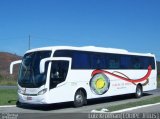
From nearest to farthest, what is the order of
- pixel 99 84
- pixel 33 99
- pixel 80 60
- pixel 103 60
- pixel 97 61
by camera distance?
pixel 33 99 → pixel 80 60 → pixel 99 84 → pixel 97 61 → pixel 103 60

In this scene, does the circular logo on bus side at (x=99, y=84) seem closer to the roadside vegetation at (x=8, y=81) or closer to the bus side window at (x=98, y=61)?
the bus side window at (x=98, y=61)

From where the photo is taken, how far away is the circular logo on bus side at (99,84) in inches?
850

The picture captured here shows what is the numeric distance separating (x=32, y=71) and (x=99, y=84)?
4.84 m

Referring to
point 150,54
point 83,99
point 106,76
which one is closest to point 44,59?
point 83,99

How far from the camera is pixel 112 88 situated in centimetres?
2348

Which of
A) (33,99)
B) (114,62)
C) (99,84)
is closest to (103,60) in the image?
(114,62)

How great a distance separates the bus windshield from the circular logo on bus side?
373 cm

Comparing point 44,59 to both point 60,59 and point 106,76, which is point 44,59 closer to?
point 60,59

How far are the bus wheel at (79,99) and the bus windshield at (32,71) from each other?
2.53 m

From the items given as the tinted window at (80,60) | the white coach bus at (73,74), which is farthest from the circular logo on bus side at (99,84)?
the tinted window at (80,60)

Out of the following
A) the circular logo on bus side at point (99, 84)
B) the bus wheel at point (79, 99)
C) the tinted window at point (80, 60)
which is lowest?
the bus wheel at point (79, 99)

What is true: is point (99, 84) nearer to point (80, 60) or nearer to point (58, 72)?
point (80, 60)

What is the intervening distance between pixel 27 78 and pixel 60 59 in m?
1.88

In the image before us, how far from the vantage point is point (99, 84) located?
2214cm
